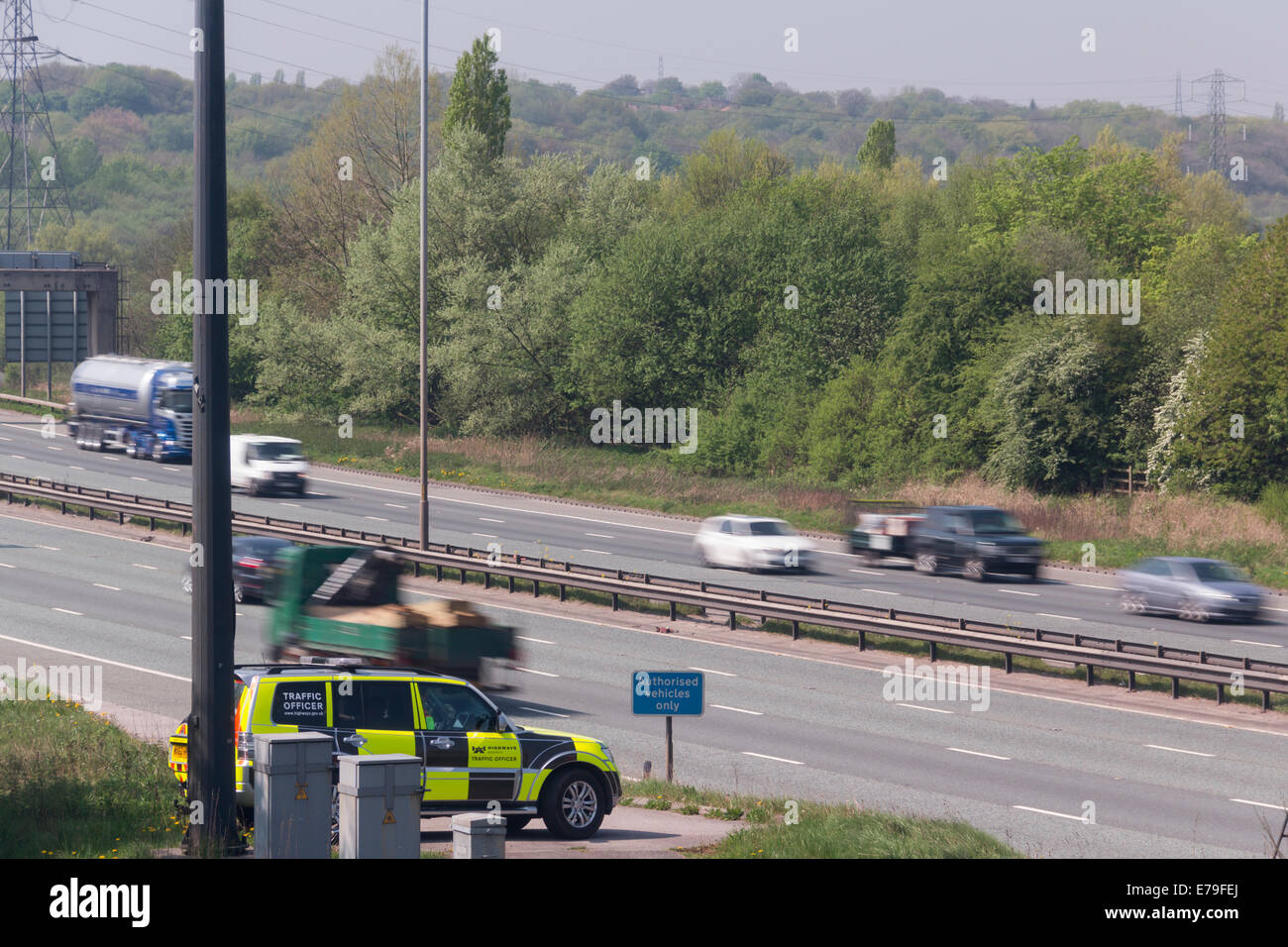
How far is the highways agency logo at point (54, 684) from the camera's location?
67.8 feet

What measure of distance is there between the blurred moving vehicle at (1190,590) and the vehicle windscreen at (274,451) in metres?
27.3

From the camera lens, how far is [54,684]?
74.0 ft

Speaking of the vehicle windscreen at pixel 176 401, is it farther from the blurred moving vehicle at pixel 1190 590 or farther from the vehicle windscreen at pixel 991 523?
the blurred moving vehicle at pixel 1190 590

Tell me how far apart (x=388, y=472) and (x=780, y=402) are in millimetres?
17535

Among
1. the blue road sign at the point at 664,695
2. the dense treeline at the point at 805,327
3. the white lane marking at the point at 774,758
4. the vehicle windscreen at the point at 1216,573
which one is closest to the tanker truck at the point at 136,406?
the dense treeline at the point at 805,327

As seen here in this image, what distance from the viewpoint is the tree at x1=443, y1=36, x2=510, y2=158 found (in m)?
71.4

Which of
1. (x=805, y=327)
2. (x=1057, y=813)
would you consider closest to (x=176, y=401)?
(x=805, y=327)

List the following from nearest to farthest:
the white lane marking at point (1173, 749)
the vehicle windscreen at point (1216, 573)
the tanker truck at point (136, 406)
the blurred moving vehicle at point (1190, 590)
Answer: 1. the white lane marking at point (1173, 749)
2. the blurred moving vehicle at point (1190, 590)
3. the vehicle windscreen at point (1216, 573)
4. the tanker truck at point (136, 406)

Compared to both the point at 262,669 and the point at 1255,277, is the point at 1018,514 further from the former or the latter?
the point at 262,669

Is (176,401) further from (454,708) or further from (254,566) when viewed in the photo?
(454,708)

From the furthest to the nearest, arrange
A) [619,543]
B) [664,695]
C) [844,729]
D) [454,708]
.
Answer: [619,543]
[844,729]
[664,695]
[454,708]

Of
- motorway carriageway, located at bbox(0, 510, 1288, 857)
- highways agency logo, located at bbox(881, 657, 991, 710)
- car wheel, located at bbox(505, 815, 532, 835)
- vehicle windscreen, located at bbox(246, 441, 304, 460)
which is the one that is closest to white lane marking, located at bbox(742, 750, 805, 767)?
motorway carriageway, located at bbox(0, 510, 1288, 857)

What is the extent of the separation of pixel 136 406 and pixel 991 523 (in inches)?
1292
